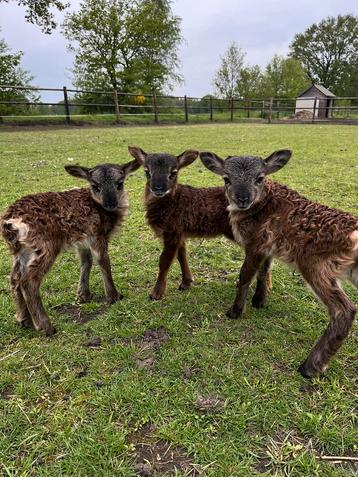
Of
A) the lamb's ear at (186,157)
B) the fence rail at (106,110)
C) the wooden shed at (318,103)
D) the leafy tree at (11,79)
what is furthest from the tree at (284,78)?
the lamb's ear at (186,157)

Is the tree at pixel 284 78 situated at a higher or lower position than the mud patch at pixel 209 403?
higher

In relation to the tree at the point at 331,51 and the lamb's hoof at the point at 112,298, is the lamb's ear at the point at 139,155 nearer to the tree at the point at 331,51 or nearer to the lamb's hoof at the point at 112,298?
the lamb's hoof at the point at 112,298

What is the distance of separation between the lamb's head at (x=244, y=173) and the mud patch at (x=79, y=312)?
5.65 ft

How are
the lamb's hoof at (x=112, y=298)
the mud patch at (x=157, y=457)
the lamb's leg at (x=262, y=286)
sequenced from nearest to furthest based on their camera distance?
the mud patch at (x=157, y=457) < the lamb's leg at (x=262, y=286) < the lamb's hoof at (x=112, y=298)

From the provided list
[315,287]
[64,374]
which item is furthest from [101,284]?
[315,287]

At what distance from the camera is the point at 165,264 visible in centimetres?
405

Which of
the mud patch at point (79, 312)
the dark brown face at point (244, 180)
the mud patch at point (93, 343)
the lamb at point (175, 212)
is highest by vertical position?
the dark brown face at point (244, 180)

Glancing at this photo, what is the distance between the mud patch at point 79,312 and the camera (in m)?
3.62

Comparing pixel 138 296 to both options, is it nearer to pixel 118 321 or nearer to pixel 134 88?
pixel 118 321

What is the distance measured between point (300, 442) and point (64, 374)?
1.74m

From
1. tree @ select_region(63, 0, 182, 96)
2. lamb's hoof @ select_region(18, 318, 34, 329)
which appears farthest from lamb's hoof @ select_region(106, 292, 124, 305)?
tree @ select_region(63, 0, 182, 96)

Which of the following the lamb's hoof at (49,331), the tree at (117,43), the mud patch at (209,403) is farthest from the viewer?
the tree at (117,43)

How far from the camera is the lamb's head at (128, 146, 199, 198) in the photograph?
13.2 feet

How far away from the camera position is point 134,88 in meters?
42.0
